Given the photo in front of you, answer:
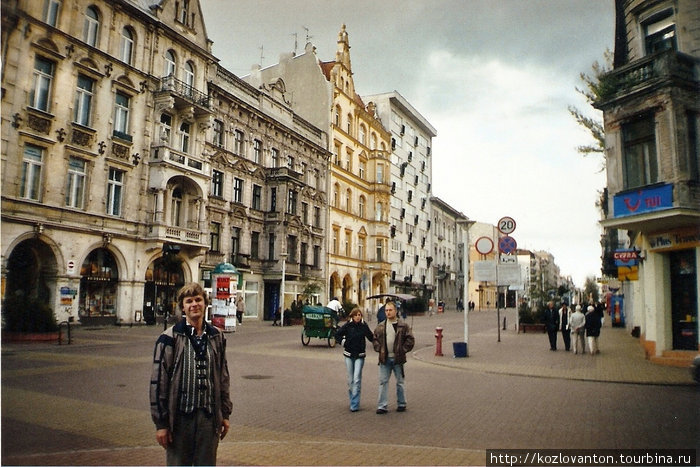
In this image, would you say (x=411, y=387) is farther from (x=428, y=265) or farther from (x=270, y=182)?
(x=428, y=265)

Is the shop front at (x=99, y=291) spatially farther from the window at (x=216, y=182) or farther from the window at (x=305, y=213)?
the window at (x=305, y=213)

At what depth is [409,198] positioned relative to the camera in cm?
6569

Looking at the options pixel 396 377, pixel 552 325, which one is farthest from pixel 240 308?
pixel 552 325

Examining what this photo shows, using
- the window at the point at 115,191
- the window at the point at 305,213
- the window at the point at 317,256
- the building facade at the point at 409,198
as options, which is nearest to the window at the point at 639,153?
the window at the point at 115,191

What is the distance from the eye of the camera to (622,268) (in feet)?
61.1

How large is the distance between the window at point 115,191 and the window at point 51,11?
1.55 m

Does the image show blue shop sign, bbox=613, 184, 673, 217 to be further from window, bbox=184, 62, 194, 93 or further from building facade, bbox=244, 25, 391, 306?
building facade, bbox=244, 25, 391, 306

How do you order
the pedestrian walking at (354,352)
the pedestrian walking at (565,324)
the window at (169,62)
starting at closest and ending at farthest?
the window at (169,62) → the pedestrian walking at (354,352) → the pedestrian walking at (565,324)

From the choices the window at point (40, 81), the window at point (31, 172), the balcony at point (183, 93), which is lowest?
the window at point (31, 172)

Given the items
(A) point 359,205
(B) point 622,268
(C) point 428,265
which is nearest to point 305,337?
(B) point 622,268

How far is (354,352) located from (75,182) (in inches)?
223

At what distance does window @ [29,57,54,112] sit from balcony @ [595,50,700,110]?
19.2 feet

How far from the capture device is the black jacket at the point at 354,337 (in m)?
9.09

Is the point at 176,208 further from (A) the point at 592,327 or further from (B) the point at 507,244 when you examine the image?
(A) the point at 592,327
